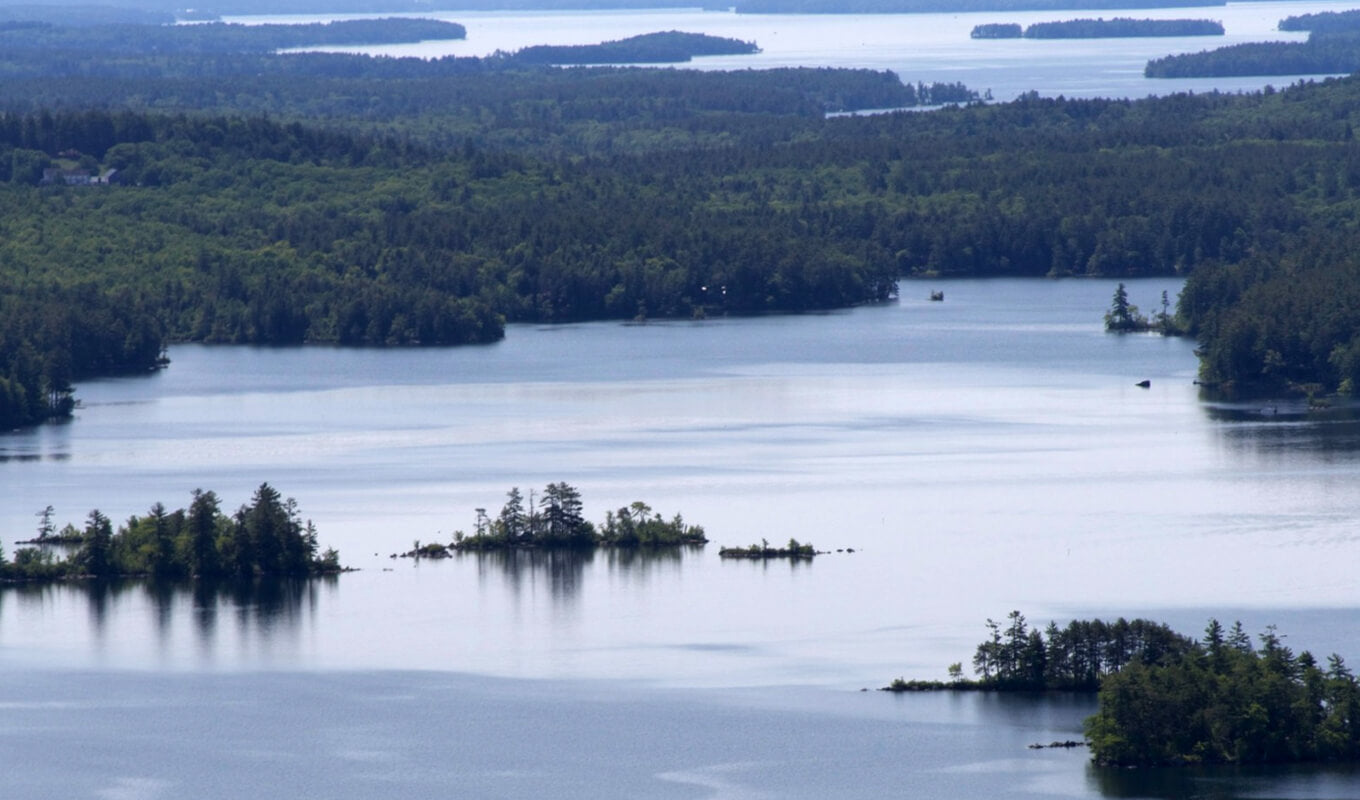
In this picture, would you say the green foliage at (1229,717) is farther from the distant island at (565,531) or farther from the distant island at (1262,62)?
the distant island at (1262,62)

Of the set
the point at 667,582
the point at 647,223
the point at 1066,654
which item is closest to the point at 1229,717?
the point at 1066,654

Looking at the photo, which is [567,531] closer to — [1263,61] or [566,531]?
[566,531]

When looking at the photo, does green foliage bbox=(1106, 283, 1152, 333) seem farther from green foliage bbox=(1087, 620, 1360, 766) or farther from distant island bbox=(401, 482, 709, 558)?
green foliage bbox=(1087, 620, 1360, 766)

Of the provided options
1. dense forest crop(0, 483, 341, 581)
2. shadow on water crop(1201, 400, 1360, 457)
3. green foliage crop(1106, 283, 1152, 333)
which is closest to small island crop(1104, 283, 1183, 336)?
green foliage crop(1106, 283, 1152, 333)

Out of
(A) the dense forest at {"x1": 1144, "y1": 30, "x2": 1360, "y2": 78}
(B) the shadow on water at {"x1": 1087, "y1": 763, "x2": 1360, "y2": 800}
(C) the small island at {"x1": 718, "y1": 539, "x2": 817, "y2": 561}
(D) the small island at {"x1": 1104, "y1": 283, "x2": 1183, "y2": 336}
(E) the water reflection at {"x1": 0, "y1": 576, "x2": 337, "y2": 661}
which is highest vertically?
(A) the dense forest at {"x1": 1144, "y1": 30, "x2": 1360, "y2": 78}

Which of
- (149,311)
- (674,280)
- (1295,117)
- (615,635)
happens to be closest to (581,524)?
(615,635)

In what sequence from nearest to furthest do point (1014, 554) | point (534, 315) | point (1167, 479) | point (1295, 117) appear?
point (1014, 554), point (1167, 479), point (534, 315), point (1295, 117)

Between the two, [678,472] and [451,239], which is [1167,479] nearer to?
[678,472]
